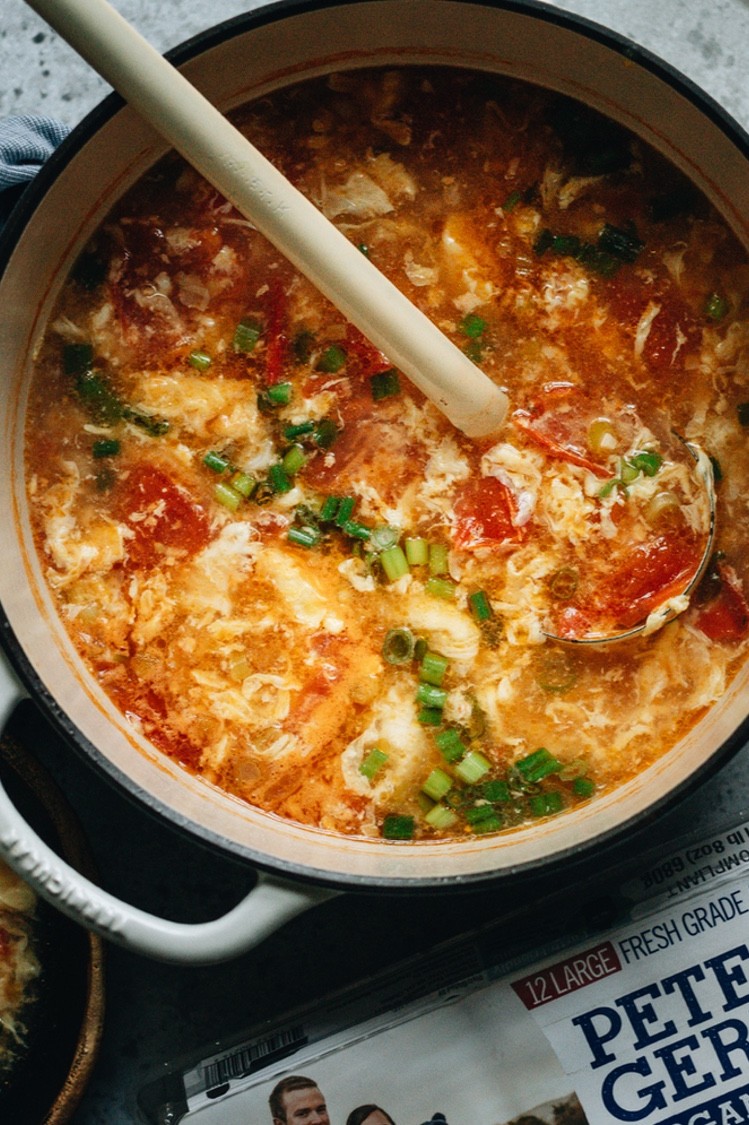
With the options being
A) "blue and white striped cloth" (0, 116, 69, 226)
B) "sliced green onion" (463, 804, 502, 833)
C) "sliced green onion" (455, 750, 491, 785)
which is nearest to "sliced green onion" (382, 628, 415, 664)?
"sliced green onion" (455, 750, 491, 785)

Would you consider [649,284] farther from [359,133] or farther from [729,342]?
[359,133]

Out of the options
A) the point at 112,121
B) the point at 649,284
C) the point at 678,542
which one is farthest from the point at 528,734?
the point at 112,121

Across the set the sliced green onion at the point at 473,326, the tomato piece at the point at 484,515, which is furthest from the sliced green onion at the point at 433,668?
the sliced green onion at the point at 473,326

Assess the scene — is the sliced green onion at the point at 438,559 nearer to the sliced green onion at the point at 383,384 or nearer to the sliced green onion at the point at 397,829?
the sliced green onion at the point at 383,384

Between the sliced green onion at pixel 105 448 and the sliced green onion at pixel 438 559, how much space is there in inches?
29.3

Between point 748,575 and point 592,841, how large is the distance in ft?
2.27

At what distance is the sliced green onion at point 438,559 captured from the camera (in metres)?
2.28

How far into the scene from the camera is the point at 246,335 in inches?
91.0

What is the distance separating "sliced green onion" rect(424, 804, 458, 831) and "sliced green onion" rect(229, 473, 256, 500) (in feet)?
2.66

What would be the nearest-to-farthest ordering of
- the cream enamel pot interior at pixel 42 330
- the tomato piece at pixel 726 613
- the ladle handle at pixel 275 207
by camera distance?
the ladle handle at pixel 275 207
the cream enamel pot interior at pixel 42 330
the tomato piece at pixel 726 613

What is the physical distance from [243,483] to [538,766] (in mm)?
899

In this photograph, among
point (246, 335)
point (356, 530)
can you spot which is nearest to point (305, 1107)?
point (356, 530)

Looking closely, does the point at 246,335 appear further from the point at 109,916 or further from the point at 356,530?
the point at 109,916

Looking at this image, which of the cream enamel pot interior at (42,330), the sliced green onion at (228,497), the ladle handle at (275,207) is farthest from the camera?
the sliced green onion at (228,497)
